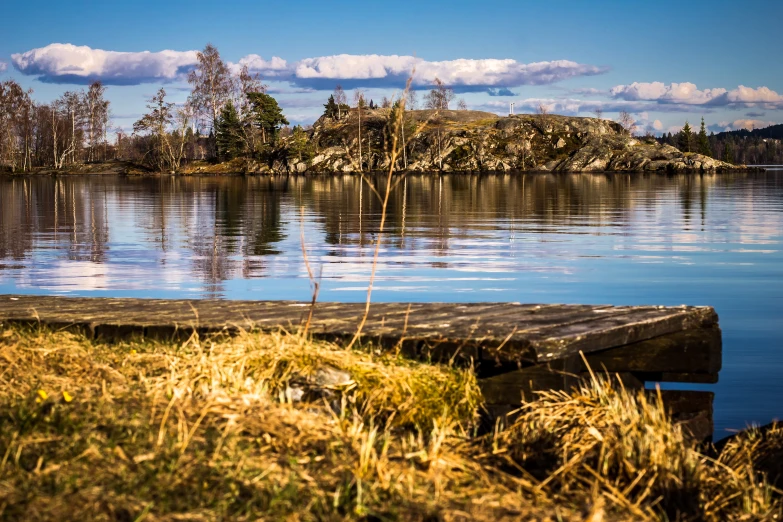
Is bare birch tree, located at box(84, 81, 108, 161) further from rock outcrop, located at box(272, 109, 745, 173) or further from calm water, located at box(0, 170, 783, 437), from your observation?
calm water, located at box(0, 170, 783, 437)

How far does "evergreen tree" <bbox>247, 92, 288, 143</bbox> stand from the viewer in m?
115

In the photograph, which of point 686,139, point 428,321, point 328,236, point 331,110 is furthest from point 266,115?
point 428,321

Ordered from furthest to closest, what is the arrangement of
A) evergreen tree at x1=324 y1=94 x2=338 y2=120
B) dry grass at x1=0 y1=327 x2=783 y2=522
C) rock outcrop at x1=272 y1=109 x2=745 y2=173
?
evergreen tree at x1=324 y1=94 x2=338 y2=120
rock outcrop at x1=272 y1=109 x2=745 y2=173
dry grass at x1=0 y1=327 x2=783 y2=522

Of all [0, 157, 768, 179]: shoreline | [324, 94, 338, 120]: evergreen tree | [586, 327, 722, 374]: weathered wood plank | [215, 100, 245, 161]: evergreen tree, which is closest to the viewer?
[586, 327, 722, 374]: weathered wood plank

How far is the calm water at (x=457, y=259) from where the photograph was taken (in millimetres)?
13164

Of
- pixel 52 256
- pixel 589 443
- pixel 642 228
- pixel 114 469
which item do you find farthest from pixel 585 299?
pixel 642 228

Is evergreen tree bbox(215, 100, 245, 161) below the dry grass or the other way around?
the other way around

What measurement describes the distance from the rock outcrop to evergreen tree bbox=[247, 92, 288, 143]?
90.3 inches

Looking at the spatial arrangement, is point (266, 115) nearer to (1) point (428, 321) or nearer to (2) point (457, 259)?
(2) point (457, 259)

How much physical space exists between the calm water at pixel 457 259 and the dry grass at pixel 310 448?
6.92 feet

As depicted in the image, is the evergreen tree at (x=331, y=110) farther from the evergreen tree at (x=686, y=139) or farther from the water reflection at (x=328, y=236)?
the water reflection at (x=328, y=236)

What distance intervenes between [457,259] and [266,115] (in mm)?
100438

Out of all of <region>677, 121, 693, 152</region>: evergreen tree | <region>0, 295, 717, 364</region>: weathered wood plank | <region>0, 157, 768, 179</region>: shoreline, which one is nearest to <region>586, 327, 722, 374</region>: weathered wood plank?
<region>0, 295, 717, 364</region>: weathered wood plank

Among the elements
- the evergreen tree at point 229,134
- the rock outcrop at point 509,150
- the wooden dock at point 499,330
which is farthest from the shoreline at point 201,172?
the wooden dock at point 499,330
